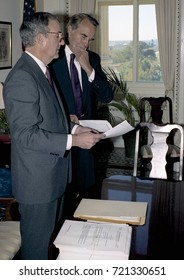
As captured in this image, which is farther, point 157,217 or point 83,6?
point 83,6

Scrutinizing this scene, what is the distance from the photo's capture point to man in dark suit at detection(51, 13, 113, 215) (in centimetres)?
248

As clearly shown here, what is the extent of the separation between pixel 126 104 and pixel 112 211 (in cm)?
428

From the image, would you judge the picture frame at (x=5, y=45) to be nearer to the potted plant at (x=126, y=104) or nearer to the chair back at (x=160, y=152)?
the potted plant at (x=126, y=104)

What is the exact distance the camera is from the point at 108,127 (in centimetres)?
201

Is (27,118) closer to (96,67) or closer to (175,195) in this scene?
(175,195)

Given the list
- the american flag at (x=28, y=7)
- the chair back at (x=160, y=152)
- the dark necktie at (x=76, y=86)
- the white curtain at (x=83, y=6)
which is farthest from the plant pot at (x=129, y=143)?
the dark necktie at (x=76, y=86)

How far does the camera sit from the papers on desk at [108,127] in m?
1.82

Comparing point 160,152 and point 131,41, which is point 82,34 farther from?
point 131,41

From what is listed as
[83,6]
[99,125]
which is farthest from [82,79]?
[83,6]

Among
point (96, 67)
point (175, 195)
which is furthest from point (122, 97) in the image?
point (175, 195)

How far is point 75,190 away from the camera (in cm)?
263

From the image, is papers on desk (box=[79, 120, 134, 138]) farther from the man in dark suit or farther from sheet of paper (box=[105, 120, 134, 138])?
the man in dark suit

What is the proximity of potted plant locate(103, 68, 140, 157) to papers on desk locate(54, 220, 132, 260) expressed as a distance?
3.90 metres

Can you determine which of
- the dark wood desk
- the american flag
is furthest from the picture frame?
the dark wood desk
